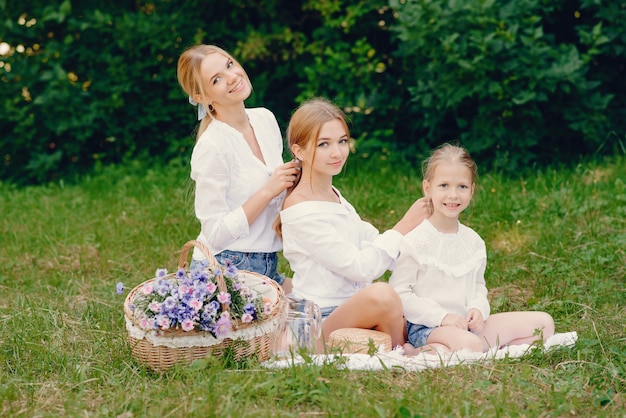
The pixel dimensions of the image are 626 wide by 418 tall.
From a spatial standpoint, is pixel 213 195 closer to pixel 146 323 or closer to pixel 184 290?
pixel 184 290

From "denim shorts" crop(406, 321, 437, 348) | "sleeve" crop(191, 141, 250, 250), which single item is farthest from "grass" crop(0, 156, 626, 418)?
"sleeve" crop(191, 141, 250, 250)

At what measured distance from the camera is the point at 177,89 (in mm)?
7293

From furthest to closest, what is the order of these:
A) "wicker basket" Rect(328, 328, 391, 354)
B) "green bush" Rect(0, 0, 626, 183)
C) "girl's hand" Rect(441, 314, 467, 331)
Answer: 1. "green bush" Rect(0, 0, 626, 183)
2. "girl's hand" Rect(441, 314, 467, 331)
3. "wicker basket" Rect(328, 328, 391, 354)

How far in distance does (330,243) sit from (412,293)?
462 mm

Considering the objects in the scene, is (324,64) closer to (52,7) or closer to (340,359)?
(52,7)

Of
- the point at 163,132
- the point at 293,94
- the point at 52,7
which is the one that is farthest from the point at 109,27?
the point at 293,94

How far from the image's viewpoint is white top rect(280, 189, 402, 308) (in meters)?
3.52

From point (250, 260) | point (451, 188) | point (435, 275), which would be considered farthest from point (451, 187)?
point (250, 260)

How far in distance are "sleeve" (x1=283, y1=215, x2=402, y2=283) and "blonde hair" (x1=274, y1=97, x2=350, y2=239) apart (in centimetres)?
22

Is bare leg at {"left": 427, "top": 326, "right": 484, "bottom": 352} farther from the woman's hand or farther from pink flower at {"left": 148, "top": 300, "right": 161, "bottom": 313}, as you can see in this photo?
pink flower at {"left": 148, "top": 300, "right": 161, "bottom": 313}

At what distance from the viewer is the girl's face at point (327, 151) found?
141 inches

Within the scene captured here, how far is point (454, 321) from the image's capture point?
11.7 feet

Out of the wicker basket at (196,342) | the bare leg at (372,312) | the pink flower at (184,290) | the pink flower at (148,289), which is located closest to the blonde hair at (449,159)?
the bare leg at (372,312)

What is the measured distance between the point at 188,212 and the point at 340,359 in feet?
8.71
